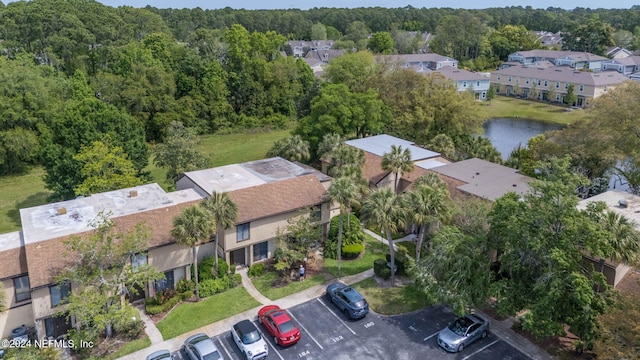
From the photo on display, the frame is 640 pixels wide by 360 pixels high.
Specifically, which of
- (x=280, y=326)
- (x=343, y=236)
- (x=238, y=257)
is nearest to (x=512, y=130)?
(x=343, y=236)

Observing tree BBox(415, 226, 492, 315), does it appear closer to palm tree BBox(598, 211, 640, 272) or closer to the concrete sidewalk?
palm tree BBox(598, 211, 640, 272)

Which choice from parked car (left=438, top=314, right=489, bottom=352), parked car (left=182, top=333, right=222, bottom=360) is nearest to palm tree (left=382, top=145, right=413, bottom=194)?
parked car (left=438, top=314, right=489, bottom=352)

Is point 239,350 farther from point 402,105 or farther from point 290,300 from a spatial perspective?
point 402,105

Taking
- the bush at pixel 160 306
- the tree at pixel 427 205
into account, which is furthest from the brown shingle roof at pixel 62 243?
the tree at pixel 427 205

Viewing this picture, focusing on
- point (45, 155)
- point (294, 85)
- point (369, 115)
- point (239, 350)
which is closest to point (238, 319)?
point (239, 350)

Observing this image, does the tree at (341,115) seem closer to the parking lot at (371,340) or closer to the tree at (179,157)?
the tree at (179,157)

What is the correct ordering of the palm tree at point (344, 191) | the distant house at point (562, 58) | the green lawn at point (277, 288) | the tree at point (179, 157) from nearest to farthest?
the green lawn at point (277, 288) → the palm tree at point (344, 191) → the tree at point (179, 157) → the distant house at point (562, 58)
